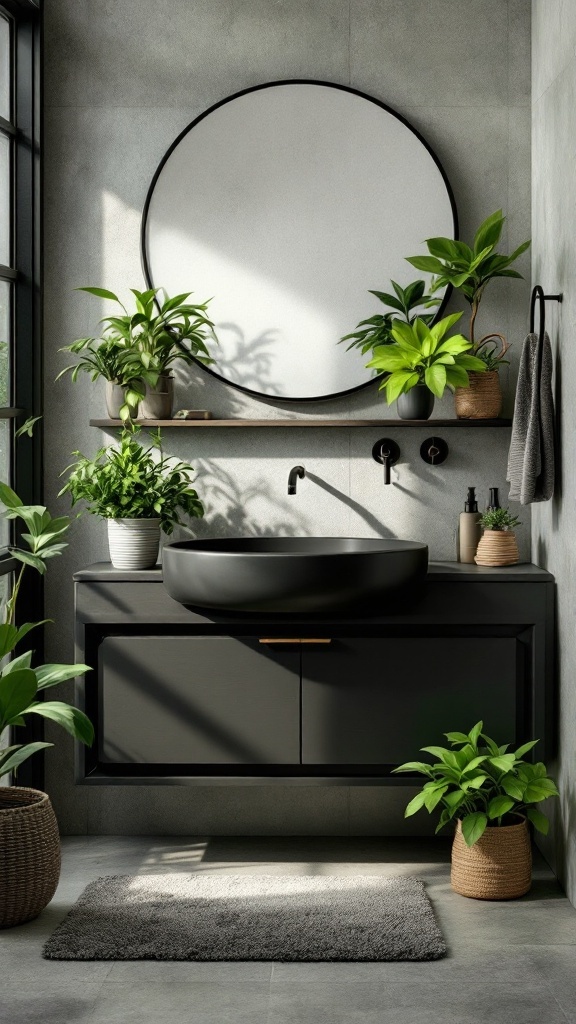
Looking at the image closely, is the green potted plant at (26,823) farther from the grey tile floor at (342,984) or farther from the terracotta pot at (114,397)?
the terracotta pot at (114,397)

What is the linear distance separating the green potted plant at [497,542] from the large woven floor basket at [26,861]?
4.52 ft

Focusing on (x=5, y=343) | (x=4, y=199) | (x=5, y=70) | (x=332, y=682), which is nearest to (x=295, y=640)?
(x=332, y=682)

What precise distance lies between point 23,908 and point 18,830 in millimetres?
201

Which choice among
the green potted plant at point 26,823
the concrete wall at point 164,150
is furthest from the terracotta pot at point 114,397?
the green potted plant at point 26,823

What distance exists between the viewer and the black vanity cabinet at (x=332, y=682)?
9.35 feet

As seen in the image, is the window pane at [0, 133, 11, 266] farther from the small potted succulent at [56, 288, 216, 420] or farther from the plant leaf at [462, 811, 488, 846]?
the plant leaf at [462, 811, 488, 846]

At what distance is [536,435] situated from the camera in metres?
2.81

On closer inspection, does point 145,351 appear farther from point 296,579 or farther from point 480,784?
point 480,784

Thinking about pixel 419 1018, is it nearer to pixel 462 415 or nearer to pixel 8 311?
pixel 462 415

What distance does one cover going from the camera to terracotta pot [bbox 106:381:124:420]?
3.12 metres

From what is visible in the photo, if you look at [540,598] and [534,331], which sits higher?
[534,331]

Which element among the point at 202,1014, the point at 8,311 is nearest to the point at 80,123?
the point at 8,311

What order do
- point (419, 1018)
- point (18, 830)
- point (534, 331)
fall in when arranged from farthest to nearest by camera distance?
1. point (534, 331)
2. point (18, 830)
3. point (419, 1018)

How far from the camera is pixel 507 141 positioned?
319cm
